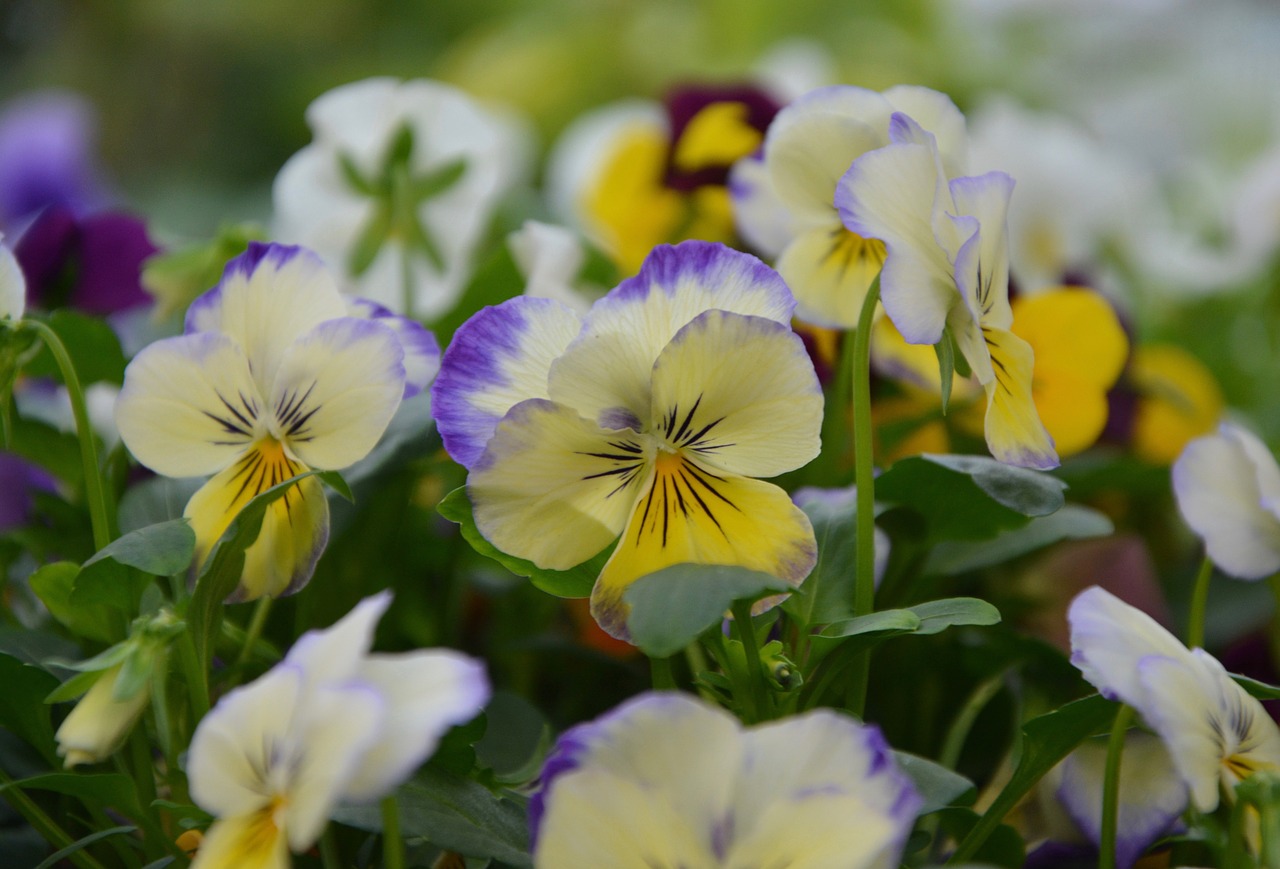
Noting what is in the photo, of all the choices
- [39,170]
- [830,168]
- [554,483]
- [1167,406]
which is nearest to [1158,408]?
[1167,406]

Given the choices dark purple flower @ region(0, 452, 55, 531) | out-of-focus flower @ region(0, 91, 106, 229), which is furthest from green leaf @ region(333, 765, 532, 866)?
out-of-focus flower @ region(0, 91, 106, 229)

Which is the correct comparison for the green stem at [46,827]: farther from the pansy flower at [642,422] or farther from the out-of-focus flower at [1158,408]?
the out-of-focus flower at [1158,408]

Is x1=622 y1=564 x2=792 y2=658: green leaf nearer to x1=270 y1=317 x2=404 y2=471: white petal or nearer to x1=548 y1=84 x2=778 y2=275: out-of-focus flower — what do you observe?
x1=270 y1=317 x2=404 y2=471: white petal

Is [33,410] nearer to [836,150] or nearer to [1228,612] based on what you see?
[836,150]

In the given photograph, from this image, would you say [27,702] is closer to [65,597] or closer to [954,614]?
[65,597]

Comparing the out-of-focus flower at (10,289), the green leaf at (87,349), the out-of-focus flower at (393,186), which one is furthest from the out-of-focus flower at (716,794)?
the out-of-focus flower at (393,186)

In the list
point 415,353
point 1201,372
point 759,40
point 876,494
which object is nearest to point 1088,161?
point 1201,372
